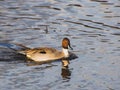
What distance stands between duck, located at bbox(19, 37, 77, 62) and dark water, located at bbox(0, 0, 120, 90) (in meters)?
0.30

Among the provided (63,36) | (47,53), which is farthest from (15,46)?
(63,36)

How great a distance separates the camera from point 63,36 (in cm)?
2348

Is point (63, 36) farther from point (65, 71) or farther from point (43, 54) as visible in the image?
point (65, 71)

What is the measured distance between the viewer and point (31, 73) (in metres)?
19.3

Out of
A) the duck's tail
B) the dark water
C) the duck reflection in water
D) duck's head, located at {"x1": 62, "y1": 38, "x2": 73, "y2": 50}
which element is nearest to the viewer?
the dark water

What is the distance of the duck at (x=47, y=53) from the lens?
842 inches

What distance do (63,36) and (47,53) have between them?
2.11 meters

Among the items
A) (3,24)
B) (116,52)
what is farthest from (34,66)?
(3,24)

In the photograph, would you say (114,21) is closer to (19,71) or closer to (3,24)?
(3,24)

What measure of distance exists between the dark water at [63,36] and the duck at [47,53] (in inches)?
11.8

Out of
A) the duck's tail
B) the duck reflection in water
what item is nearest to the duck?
the duck's tail

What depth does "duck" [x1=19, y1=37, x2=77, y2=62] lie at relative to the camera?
70.1 feet

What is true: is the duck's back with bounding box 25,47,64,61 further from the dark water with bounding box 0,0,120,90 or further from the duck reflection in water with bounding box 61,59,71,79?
the duck reflection in water with bounding box 61,59,71,79

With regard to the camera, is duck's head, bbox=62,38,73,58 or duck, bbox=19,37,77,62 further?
duck's head, bbox=62,38,73,58
